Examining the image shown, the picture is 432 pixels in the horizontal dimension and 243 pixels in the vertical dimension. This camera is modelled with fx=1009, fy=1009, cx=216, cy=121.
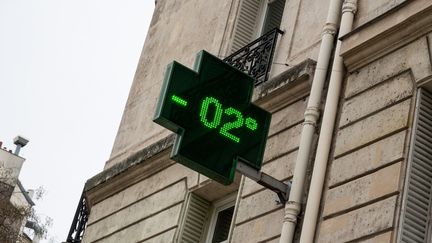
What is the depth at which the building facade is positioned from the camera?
916 centimetres

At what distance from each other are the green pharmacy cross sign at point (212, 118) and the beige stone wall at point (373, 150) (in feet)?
2.85

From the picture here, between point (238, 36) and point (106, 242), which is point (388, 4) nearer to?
point (238, 36)

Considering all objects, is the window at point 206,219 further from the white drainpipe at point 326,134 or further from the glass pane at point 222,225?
the white drainpipe at point 326,134

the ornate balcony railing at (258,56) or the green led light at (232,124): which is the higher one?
the ornate balcony railing at (258,56)

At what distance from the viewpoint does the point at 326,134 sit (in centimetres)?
1006

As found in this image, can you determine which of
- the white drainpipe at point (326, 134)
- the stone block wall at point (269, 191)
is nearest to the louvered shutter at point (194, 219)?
the stone block wall at point (269, 191)

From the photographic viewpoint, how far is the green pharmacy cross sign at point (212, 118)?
962cm

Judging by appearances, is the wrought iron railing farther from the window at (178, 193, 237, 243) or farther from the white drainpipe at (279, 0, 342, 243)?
the white drainpipe at (279, 0, 342, 243)

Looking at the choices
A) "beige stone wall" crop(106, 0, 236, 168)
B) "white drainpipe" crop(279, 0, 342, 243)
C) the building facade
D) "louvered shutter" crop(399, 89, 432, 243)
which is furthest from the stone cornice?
"beige stone wall" crop(106, 0, 236, 168)

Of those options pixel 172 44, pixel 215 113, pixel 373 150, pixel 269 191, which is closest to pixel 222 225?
pixel 269 191

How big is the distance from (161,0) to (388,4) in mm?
6488

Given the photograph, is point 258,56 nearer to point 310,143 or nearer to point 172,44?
point 310,143

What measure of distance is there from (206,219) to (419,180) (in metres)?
3.99

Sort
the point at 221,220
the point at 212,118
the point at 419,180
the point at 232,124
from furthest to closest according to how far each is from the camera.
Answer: the point at 221,220 < the point at 232,124 < the point at 212,118 < the point at 419,180
